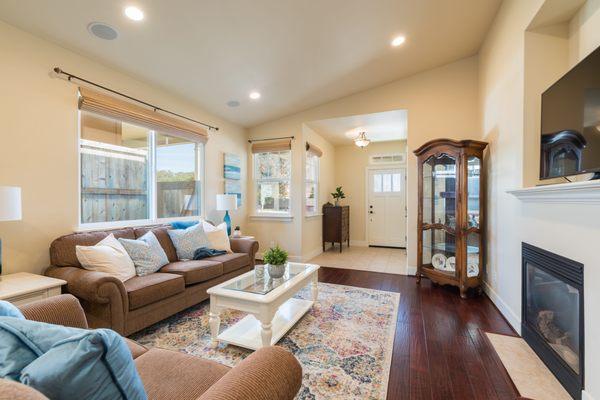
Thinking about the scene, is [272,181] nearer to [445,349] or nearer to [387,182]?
[387,182]

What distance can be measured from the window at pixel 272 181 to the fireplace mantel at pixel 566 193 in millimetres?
3482

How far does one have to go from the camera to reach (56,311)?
136 centimetres

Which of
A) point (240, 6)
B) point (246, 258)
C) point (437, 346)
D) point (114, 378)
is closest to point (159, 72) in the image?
point (240, 6)

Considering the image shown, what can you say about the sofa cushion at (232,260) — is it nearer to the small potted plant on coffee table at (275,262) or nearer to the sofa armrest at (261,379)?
the small potted plant on coffee table at (275,262)

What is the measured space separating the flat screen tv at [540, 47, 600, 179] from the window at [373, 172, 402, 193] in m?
4.40

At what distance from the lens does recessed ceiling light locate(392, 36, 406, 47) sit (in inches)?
124

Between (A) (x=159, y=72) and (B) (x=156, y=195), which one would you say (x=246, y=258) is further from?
(A) (x=159, y=72)

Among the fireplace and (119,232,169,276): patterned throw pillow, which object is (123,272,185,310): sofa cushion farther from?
the fireplace

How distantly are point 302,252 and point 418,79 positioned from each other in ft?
11.0

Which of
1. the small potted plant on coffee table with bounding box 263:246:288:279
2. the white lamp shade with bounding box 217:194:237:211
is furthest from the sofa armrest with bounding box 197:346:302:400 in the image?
the white lamp shade with bounding box 217:194:237:211

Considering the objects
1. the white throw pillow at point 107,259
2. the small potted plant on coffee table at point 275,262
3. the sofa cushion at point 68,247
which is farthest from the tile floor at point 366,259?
the sofa cushion at point 68,247

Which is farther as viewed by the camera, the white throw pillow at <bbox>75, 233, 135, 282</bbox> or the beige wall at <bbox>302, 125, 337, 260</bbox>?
the beige wall at <bbox>302, 125, 337, 260</bbox>

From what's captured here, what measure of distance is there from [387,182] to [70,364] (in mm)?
6547

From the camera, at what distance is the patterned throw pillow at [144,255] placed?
8.52 ft
